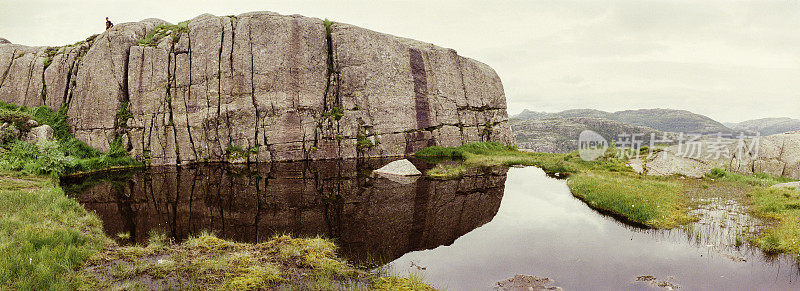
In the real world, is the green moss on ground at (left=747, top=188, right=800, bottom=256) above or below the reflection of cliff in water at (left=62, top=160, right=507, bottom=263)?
above

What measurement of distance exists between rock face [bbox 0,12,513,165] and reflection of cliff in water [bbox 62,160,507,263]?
11.1 m

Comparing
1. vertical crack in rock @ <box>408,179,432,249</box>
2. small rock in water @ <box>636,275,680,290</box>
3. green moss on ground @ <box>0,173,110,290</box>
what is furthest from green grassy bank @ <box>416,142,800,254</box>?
green moss on ground @ <box>0,173,110,290</box>

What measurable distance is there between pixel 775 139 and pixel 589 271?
40.5 m

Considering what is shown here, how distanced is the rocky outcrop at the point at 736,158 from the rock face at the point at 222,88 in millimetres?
31893

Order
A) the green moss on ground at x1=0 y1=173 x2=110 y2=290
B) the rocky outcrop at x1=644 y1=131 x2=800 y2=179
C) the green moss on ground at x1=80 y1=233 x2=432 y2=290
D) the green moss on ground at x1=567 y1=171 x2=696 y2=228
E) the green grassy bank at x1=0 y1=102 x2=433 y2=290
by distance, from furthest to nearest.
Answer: the rocky outcrop at x1=644 y1=131 x2=800 y2=179, the green moss on ground at x1=567 y1=171 x2=696 y2=228, the green moss on ground at x1=80 y1=233 x2=432 y2=290, the green grassy bank at x1=0 y1=102 x2=433 y2=290, the green moss on ground at x1=0 y1=173 x2=110 y2=290

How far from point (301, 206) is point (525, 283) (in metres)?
13.9

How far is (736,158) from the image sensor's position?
3603 cm

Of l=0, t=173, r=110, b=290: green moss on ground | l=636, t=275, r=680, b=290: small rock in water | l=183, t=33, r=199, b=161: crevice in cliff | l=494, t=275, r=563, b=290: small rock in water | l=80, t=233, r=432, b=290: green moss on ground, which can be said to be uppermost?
l=183, t=33, r=199, b=161: crevice in cliff

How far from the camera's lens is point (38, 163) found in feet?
92.9

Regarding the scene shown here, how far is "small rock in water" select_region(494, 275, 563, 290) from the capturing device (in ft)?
35.6

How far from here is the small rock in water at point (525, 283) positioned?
10844mm

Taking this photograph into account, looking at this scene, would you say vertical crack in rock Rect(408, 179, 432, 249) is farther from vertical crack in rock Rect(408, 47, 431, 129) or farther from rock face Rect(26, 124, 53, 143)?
rock face Rect(26, 124, 53, 143)

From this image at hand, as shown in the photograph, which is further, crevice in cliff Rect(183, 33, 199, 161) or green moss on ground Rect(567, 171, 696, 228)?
crevice in cliff Rect(183, 33, 199, 161)

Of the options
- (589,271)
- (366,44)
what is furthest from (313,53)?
(589,271)
